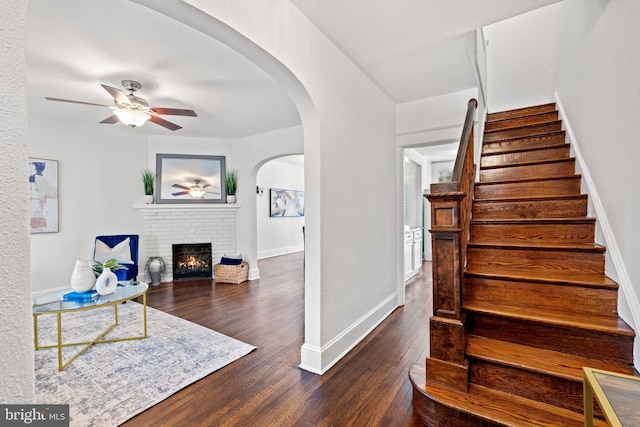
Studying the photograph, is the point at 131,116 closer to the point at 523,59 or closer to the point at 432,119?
the point at 432,119

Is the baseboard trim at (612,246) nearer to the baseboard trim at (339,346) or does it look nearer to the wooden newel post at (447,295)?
the wooden newel post at (447,295)

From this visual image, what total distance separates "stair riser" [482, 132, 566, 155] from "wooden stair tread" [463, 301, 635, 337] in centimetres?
196

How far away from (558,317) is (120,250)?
201 inches

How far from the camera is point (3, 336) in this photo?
0.73 m

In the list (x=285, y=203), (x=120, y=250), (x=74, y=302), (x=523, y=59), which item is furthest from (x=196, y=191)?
(x=523, y=59)

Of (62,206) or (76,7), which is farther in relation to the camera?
(62,206)

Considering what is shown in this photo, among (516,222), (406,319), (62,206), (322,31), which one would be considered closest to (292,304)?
(406,319)

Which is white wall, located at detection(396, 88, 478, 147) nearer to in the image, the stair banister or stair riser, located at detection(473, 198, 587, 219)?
stair riser, located at detection(473, 198, 587, 219)

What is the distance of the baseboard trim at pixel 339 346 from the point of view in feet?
7.20

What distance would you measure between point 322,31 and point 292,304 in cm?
308

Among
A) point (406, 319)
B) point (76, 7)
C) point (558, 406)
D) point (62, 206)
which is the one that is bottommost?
point (406, 319)

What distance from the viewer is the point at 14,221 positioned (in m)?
0.76

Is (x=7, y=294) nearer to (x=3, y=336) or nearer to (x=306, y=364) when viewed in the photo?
(x=3, y=336)

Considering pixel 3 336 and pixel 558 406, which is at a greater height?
pixel 3 336
